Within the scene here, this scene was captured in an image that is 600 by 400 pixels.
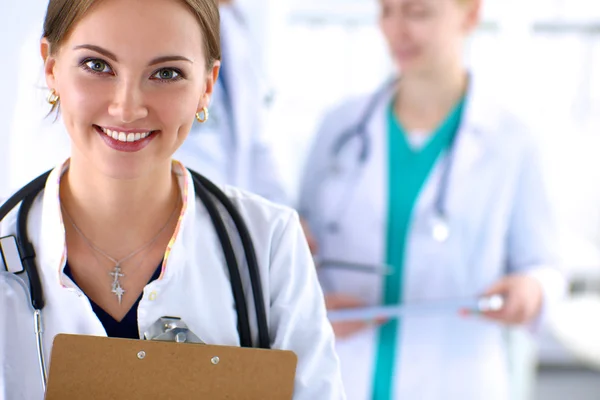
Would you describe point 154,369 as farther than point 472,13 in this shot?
No

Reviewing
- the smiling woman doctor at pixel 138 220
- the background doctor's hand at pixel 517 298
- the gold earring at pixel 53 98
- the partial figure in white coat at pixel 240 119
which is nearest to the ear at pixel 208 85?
the smiling woman doctor at pixel 138 220

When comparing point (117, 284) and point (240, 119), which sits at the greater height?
point (240, 119)

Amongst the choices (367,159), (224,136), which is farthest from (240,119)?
(367,159)

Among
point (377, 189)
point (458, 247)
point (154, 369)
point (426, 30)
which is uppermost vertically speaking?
point (426, 30)

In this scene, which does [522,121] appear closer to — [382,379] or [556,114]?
[382,379]

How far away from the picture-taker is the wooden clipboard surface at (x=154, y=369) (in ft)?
1.97

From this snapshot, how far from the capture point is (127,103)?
0.58 m

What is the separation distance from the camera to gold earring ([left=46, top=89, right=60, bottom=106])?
2.03 ft

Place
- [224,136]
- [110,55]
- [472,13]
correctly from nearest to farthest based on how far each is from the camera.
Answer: [110,55], [224,136], [472,13]

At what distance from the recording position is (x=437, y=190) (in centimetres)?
151

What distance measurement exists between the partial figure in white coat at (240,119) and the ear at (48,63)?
0.49 m

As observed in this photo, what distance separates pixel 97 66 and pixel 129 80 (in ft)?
0.11

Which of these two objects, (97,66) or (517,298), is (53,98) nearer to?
(97,66)

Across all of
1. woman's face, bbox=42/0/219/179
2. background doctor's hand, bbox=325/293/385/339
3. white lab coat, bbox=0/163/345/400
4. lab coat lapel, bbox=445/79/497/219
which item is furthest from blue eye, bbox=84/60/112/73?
lab coat lapel, bbox=445/79/497/219
